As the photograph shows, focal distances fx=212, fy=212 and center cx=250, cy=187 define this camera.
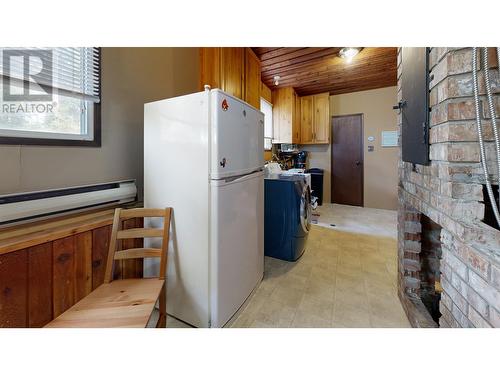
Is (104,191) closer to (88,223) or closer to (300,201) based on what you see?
(88,223)

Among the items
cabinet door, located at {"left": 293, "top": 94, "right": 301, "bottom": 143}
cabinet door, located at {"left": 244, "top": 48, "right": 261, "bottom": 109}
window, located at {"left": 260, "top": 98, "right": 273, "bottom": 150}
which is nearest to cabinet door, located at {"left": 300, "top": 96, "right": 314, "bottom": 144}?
cabinet door, located at {"left": 293, "top": 94, "right": 301, "bottom": 143}

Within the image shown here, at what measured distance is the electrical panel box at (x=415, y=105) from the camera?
1.07m

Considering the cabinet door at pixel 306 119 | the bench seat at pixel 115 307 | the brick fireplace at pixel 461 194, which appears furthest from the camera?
the cabinet door at pixel 306 119

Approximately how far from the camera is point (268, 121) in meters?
4.16

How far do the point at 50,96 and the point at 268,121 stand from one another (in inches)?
135

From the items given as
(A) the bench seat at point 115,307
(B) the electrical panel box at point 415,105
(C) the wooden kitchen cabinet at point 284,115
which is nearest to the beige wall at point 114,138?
(A) the bench seat at point 115,307

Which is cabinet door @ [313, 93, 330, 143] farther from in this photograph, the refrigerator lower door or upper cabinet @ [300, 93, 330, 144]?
the refrigerator lower door

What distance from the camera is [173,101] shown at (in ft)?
4.52

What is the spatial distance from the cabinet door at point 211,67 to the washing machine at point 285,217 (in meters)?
1.15

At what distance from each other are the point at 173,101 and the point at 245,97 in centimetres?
134

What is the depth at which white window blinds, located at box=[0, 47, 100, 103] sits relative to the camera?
40.0 inches

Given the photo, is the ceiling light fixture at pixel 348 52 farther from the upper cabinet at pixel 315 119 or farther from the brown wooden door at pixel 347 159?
the brown wooden door at pixel 347 159

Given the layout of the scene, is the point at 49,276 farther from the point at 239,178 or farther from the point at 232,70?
the point at 232,70
